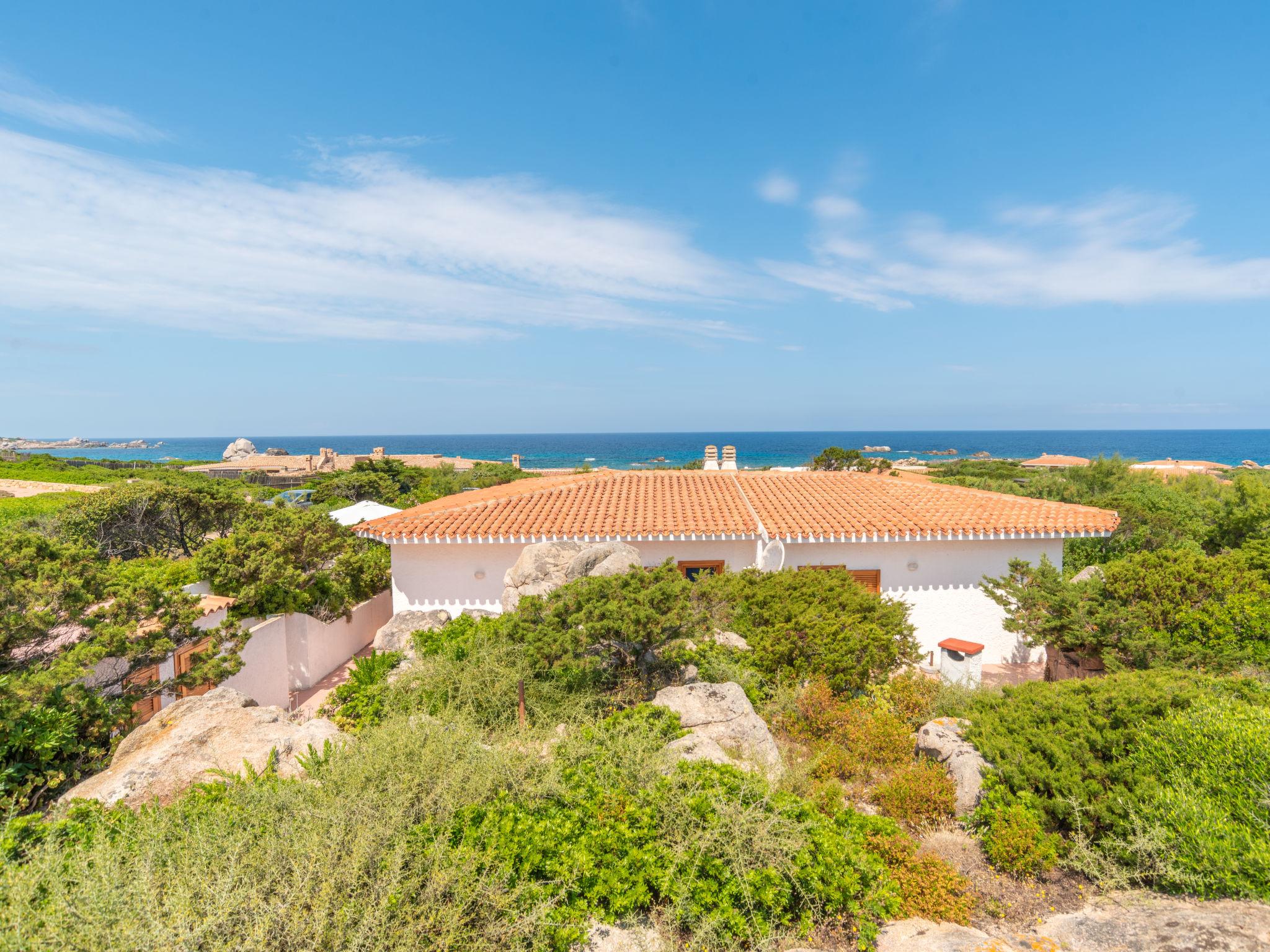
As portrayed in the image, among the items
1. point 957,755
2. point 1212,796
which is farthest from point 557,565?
point 1212,796

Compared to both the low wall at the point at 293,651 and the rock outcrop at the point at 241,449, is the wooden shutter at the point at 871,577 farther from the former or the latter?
the rock outcrop at the point at 241,449

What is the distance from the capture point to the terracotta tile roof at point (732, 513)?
461 inches

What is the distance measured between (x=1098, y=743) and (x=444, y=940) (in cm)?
579

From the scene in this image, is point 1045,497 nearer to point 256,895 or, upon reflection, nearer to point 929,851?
point 929,851

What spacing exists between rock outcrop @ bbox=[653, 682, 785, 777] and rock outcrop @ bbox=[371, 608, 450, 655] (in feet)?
18.0

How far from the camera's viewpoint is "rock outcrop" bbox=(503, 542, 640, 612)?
9.27 meters

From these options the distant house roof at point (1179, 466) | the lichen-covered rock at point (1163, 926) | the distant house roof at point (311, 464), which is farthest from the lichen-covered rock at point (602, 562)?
the distant house roof at point (311, 464)

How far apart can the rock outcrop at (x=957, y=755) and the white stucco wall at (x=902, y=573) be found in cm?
520

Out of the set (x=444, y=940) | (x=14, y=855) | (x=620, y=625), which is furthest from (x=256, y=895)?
(x=620, y=625)

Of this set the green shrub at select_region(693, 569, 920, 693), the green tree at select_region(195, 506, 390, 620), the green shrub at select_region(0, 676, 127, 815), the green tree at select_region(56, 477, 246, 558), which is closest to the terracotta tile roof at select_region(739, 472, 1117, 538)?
the green shrub at select_region(693, 569, 920, 693)

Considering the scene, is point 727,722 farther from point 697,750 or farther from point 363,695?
point 363,695

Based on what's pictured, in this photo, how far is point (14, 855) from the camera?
14.2 ft

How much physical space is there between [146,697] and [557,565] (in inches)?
236

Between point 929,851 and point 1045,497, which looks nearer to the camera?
point 929,851
